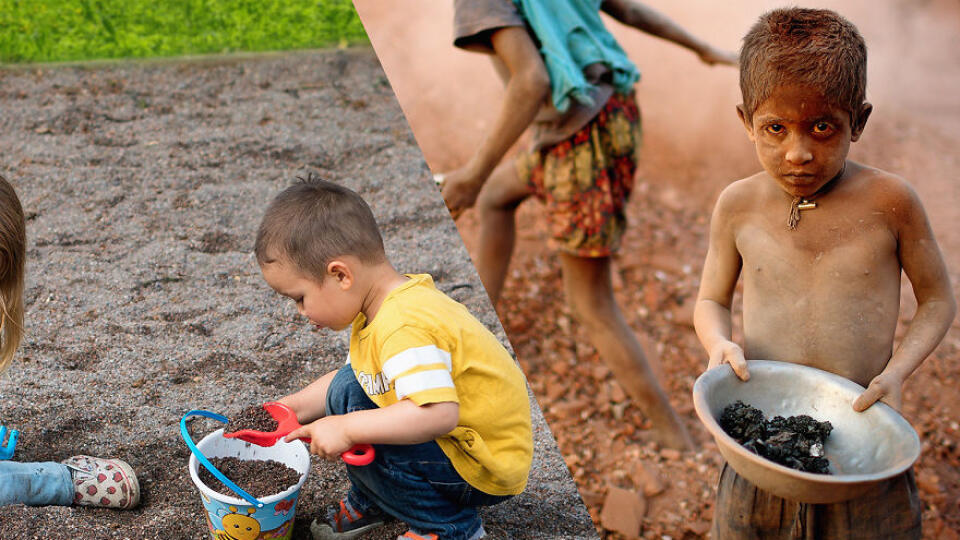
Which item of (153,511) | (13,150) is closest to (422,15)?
(13,150)

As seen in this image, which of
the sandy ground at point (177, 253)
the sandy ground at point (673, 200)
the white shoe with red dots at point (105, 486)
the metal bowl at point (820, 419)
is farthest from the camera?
the sandy ground at point (673, 200)

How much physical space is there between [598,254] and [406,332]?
1.36 metres

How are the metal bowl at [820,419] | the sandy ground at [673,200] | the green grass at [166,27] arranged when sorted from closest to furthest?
the metal bowl at [820,419] → the sandy ground at [673,200] → the green grass at [166,27]

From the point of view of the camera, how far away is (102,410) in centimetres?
246

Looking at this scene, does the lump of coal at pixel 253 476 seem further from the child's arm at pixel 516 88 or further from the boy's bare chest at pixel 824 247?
the child's arm at pixel 516 88

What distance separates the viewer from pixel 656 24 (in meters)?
3.12

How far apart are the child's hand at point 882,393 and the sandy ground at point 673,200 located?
118cm

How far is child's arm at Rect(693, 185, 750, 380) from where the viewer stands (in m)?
1.70

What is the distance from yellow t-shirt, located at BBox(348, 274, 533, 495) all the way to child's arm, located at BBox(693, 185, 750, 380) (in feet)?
1.32

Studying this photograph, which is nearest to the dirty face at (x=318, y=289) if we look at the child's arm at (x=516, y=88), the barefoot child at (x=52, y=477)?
the barefoot child at (x=52, y=477)

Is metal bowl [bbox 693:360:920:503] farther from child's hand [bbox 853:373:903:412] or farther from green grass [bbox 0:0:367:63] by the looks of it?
green grass [bbox 0:0:367:63]

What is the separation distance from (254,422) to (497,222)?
59.0 inches

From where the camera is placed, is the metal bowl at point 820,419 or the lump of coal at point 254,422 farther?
the lump of coal at point 254,422

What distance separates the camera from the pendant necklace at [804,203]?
63.3 inches
